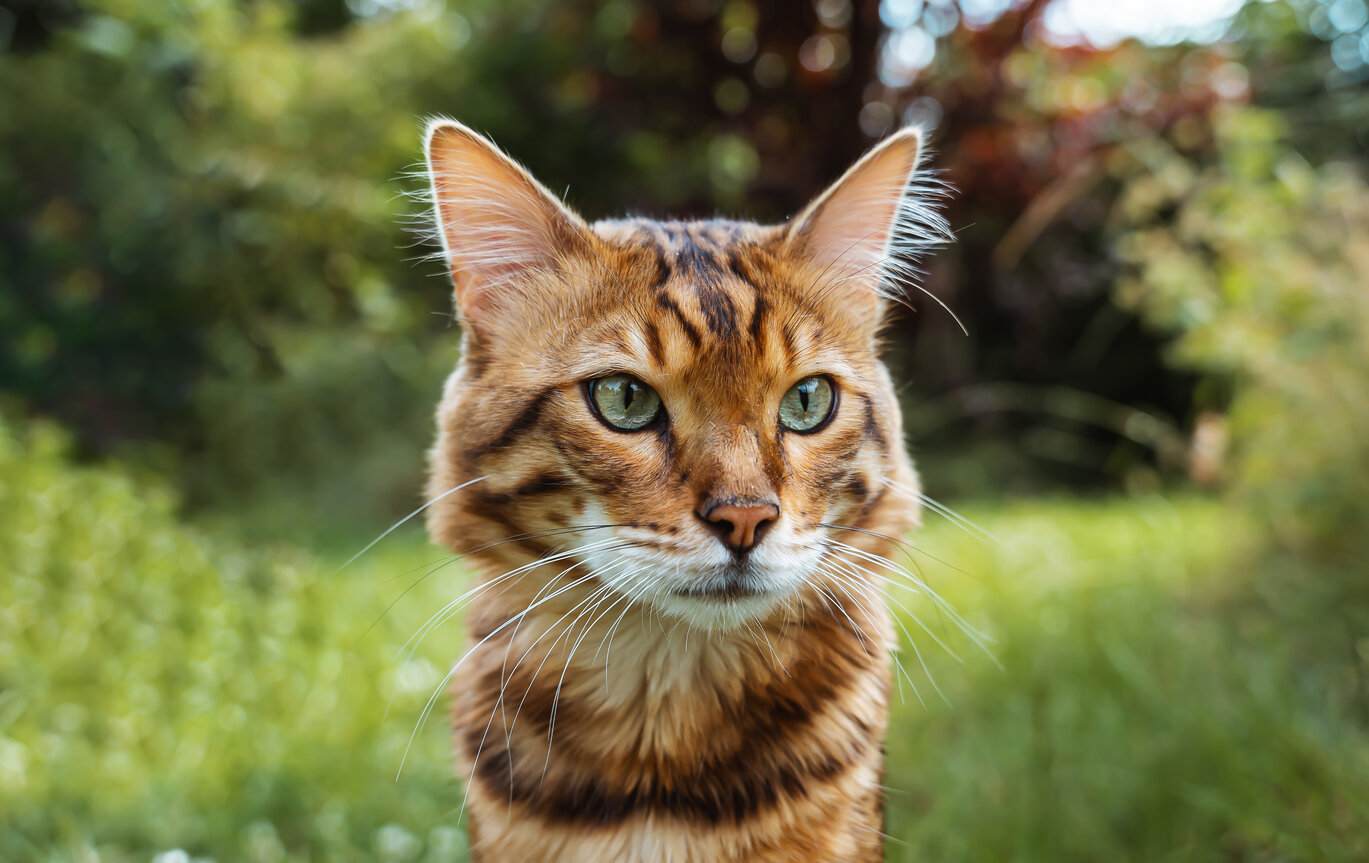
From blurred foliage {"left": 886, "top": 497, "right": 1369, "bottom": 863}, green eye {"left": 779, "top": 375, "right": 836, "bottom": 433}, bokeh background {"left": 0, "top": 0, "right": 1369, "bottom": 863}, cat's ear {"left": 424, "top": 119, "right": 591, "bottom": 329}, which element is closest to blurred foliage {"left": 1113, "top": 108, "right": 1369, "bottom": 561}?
bokeh background {"left": 0, "top": 0, "right": 1369, "bottom": 863}

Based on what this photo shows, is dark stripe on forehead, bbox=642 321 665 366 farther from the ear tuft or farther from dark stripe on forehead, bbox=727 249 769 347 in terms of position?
the ear tuft

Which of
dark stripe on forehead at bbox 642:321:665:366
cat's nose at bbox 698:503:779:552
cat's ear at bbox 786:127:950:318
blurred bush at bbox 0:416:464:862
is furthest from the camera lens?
blurred bush at bbox 0:416:464:862

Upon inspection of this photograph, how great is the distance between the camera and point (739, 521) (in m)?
1.59

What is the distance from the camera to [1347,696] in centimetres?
309

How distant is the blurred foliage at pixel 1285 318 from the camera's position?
355 centimetres

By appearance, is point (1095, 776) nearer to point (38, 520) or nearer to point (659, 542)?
point (659, 542)

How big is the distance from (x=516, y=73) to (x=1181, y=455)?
5.26 metres

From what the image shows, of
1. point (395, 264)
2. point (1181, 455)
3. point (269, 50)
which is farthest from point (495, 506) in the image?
point (395, 264)

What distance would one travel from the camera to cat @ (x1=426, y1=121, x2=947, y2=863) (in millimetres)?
1686

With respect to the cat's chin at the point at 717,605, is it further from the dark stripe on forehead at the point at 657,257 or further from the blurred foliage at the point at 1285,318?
the blurred foliage at the point at 1285,318

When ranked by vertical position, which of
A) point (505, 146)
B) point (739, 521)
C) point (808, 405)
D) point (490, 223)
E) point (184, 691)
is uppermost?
point (505, 146)

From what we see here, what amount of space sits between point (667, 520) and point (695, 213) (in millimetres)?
5780

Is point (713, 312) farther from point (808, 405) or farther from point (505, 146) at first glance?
point (505, 146)

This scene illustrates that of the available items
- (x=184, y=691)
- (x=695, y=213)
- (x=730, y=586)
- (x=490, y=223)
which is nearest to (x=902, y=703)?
(x=730, y=586)
